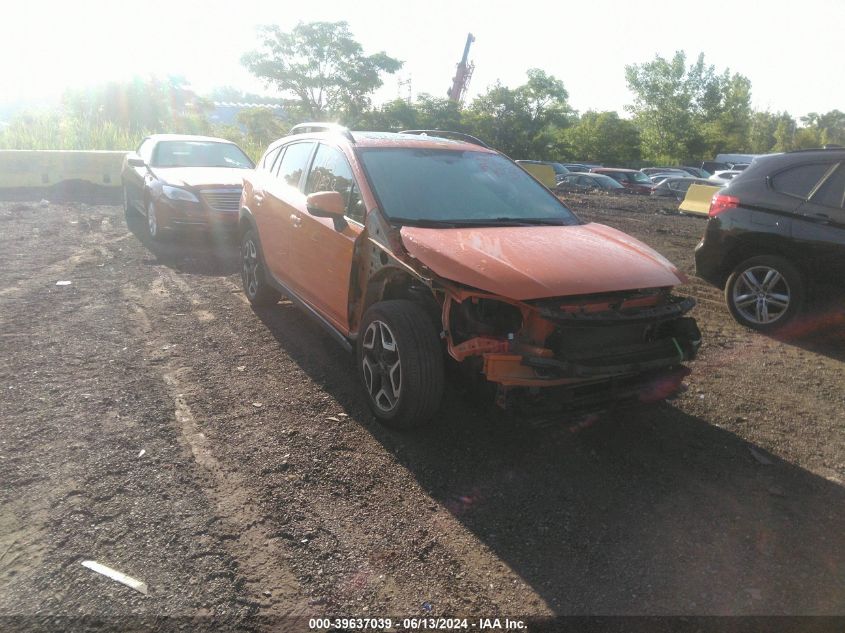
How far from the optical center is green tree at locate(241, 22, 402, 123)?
47.1m

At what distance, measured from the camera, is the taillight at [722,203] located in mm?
6340

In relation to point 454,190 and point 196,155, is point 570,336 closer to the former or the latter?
point 454,190

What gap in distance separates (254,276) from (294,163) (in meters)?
1.27

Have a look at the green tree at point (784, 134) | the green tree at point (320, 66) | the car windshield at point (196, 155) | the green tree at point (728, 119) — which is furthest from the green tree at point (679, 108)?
the car windshield at point (196, 155)

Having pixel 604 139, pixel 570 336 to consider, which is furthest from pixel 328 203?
pixel 604 139

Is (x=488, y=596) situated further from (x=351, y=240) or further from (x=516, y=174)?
(x=516, y=174)

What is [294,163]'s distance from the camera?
575cm

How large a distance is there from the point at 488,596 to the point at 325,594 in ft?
2.17

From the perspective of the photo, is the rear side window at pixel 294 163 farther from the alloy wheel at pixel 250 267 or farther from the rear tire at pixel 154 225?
the rear tire at pixel 154 225

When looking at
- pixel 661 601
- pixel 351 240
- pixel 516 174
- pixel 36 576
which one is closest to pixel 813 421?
pixel 661 601

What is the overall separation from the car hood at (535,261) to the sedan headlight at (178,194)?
5.99 m

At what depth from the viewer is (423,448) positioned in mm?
3768

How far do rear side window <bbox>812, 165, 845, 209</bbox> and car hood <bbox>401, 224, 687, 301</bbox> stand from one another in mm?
2745

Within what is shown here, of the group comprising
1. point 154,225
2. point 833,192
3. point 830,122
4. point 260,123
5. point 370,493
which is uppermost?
point 830,122
